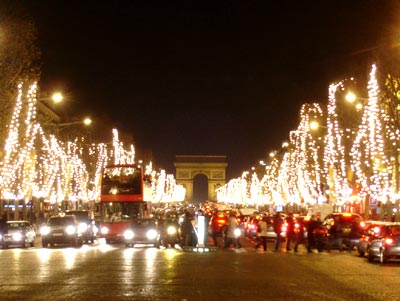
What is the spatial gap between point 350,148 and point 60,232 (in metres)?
27.0

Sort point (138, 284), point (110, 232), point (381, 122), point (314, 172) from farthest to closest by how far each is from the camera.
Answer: point (314, 172) → point (381, 122) → point (110, 232) → point (138, 284)

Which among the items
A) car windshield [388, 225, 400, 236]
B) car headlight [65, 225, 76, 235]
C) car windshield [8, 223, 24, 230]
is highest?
car windshield [8, 223, 24, 230]

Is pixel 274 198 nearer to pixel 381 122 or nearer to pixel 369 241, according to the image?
pixel 381 122

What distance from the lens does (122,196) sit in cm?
4934

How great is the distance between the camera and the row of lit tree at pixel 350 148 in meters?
53.4

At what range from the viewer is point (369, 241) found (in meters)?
33.0

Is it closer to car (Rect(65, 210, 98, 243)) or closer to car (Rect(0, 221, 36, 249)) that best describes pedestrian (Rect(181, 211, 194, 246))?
car (Rect(0, 221, 36, 249))

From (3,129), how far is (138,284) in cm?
3432

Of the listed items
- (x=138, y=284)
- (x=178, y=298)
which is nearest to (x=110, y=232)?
(x=138, y=284)

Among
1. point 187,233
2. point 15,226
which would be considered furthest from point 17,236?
point 187,233

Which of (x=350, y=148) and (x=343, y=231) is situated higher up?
(x=350, y=148)

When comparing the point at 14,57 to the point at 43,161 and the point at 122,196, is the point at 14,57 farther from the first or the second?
the point at 43,161

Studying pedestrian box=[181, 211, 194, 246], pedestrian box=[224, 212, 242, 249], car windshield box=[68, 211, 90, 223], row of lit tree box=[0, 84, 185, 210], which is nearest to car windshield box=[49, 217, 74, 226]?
car windshield box=[68, 211, 90, 223]

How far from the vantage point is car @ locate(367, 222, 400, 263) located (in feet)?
101
